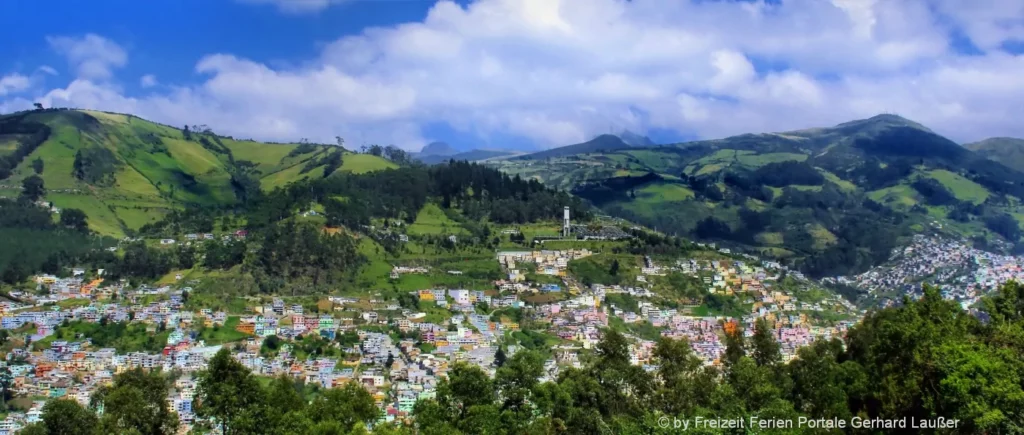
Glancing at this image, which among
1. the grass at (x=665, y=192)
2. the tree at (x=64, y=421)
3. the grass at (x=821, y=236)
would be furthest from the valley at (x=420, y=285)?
the grass at (x=665, y=192)

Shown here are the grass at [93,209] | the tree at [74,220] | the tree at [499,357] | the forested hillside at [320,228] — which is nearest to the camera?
the tree at [499,357]

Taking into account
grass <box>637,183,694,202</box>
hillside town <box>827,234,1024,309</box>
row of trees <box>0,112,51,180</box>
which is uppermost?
row of trees <box>0,112,51,180</box>

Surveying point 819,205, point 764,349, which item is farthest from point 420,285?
point 819,205

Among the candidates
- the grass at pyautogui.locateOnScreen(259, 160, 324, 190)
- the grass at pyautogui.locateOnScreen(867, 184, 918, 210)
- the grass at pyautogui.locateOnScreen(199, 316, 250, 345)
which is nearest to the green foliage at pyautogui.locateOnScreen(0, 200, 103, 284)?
the grass at pyautogui.locateOnScreen(199, 316, 250, 345)

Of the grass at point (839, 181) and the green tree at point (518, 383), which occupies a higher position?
the grass at point (839, 181)

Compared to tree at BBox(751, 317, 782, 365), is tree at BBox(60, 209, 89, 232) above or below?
above

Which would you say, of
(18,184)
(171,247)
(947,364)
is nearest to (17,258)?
(171,247)

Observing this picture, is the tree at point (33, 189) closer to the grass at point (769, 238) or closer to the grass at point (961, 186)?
the grass at point (769, 238)

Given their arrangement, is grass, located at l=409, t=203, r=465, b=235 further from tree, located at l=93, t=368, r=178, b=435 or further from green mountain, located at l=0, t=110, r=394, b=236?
tree, located at l=93, t=368, r=178, b=435
